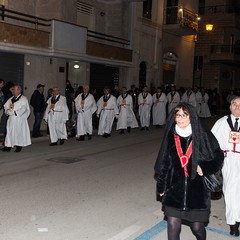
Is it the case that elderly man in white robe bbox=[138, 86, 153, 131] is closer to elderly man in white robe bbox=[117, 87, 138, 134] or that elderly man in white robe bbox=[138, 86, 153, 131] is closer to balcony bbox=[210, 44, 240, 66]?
elderly man in white robe bbox=[117, 87, 138, 134]

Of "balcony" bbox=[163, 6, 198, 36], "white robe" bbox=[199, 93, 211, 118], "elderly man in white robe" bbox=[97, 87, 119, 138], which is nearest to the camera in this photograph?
"elderly man in white robe" bbox=[97, 87, 119, 138]

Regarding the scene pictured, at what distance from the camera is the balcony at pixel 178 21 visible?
2722 cm

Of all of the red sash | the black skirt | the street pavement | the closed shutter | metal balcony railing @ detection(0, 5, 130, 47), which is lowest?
the street pavement

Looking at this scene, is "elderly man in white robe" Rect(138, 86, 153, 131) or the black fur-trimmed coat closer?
the black fur-trimmed coat

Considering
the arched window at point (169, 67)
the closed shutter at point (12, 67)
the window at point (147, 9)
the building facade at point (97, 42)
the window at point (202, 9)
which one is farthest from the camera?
the window at point (202, 9)

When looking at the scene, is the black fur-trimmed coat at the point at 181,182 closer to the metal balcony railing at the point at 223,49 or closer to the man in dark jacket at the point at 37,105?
the man in dark jacket at the point at 37,105

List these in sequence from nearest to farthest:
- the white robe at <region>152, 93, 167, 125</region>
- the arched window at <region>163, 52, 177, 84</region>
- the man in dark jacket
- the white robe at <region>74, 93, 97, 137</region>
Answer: the white robe at <region>74, 93, 97, 137</region> < the man in dark jacket < the white robe at <region>152, 93, 167, 125</region> < the arched window at <region>163, 52, 177, 84</region>

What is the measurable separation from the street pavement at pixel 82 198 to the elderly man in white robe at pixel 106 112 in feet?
10.5

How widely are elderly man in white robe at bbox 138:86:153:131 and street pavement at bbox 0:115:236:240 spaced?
6016 mm

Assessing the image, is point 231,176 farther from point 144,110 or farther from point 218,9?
point 218,9

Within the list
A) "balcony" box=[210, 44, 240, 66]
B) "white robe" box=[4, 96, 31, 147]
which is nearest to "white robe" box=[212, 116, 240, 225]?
"white robe" box=[4, 96, 31, 147]

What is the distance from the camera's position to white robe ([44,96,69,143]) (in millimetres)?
13188

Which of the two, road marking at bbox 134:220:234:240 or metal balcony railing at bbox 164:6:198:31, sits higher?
metal balcony railing at bbox 164:6:198:31

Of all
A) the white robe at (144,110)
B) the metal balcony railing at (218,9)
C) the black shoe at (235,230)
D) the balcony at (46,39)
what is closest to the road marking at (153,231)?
the black shoe at (235,230)
